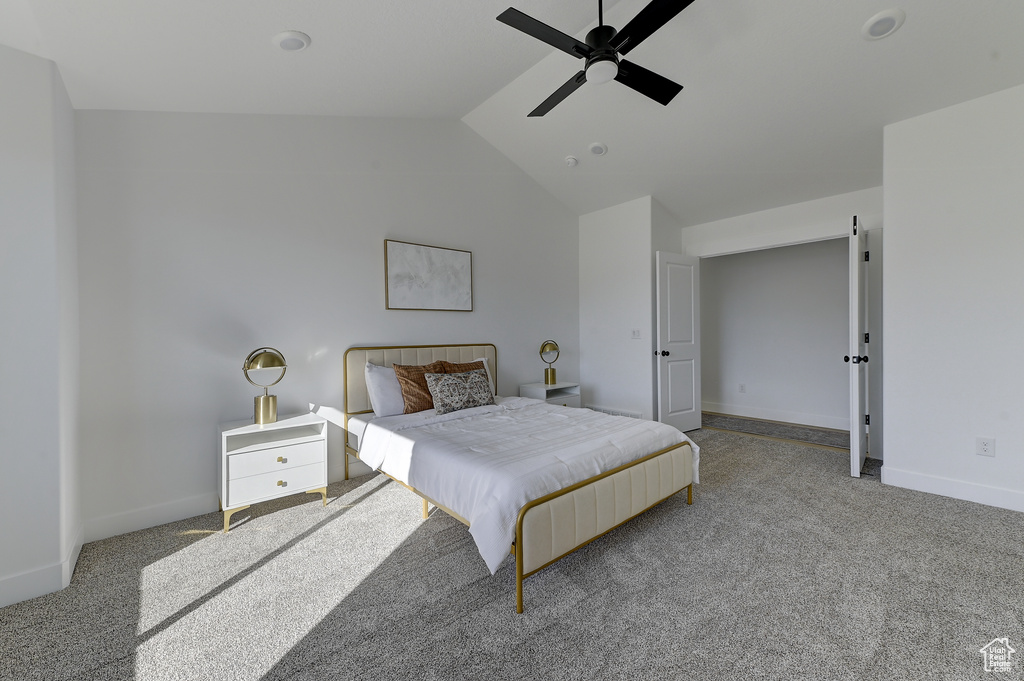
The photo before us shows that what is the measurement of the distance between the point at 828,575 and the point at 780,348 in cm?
435

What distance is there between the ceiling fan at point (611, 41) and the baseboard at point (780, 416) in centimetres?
479

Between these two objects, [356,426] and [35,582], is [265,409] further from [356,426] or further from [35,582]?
[35,582]

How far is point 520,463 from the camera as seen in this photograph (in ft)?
7.23

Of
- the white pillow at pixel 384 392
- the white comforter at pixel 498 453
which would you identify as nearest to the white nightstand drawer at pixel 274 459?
the white comforter at pixel 498 453

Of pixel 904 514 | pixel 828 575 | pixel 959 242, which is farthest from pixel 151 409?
pixel 959 242

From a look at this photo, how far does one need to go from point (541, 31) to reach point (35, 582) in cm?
352

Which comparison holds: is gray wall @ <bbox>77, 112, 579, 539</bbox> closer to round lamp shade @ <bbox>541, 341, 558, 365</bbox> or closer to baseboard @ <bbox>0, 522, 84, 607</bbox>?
baseboard @ <bbox>0, 522, 84, 607</bbox>

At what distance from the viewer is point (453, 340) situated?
4383 mm

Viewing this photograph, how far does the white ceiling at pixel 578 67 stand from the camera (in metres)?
2.25

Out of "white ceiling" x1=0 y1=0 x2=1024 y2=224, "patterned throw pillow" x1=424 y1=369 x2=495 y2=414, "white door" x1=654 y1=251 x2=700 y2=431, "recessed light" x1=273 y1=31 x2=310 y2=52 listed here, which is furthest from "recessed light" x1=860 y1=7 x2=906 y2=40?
"patterned throw pillow" x1=424 y1=369 x2=495 y2=414

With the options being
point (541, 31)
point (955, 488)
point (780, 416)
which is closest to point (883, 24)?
point (541, 31)

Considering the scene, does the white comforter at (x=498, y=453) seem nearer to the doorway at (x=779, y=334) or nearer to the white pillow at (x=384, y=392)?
the white pillow at (x=384, y=392)

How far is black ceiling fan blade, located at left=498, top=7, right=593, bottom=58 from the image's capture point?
1981 mm

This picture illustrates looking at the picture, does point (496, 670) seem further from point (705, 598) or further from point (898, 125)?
point (898, 125)
